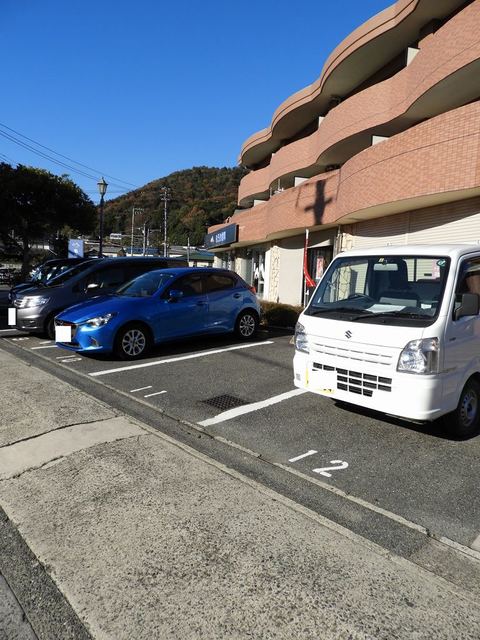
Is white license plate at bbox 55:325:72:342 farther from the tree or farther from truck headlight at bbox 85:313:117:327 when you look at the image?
the tree

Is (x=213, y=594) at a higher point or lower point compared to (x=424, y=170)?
lower

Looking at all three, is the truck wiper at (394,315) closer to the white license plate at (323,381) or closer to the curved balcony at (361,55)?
the white license plate at (323,381)

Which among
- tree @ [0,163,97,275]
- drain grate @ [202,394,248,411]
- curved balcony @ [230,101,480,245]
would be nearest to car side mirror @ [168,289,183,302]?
drain grate @ [202,394,248,411]

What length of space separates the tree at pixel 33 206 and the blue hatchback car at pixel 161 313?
50.7 feet

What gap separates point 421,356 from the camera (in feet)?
13.4

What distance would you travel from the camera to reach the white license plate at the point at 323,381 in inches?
186

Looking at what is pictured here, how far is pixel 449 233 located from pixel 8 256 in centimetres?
2111

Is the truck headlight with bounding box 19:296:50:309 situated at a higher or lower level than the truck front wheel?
higher

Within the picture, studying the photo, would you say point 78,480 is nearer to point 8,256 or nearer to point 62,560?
point 62,560

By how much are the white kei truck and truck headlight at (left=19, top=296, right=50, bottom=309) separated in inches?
267

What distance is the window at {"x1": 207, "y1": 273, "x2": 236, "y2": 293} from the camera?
29.9 ft

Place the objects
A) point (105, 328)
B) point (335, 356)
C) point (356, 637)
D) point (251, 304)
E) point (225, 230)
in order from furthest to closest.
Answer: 1. point (225, 230)
2. point (251, 304)
3. point (105, 328)
4. point (335, 356)
5. point (356, 637)

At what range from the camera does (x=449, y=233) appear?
37.5 feet

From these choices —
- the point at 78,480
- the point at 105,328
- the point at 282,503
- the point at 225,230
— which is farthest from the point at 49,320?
the point at 225,230
